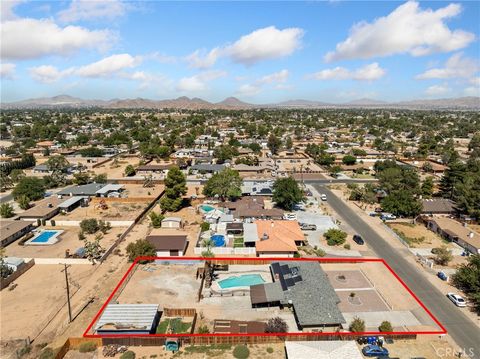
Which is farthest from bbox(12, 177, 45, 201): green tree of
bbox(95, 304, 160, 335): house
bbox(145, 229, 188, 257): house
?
bbox(95, 304, 160, 335): house

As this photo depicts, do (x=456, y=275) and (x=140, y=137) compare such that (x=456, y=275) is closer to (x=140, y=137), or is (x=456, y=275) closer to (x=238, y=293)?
(x=238, y=293)

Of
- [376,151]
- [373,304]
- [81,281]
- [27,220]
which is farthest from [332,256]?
[376,151]

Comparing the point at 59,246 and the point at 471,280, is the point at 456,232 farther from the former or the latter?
the point at 59,246

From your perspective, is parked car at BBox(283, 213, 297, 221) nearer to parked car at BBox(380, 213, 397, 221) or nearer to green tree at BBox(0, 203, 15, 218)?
→ parked car at BBox(380, 213, 397, 221)

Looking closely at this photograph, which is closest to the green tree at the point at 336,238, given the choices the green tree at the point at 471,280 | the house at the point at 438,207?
the green tree at the point at 471,280

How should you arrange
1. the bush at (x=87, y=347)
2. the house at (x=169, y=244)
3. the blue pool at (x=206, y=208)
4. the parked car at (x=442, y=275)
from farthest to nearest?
the blue pool at (x=206, y=208) < the house at (x=169, y=244) < the parked car at (x=442, y=275) < the bush at (x=87, y=347)

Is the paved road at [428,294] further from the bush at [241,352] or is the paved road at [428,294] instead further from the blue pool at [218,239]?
the blue pool at [218,239]
